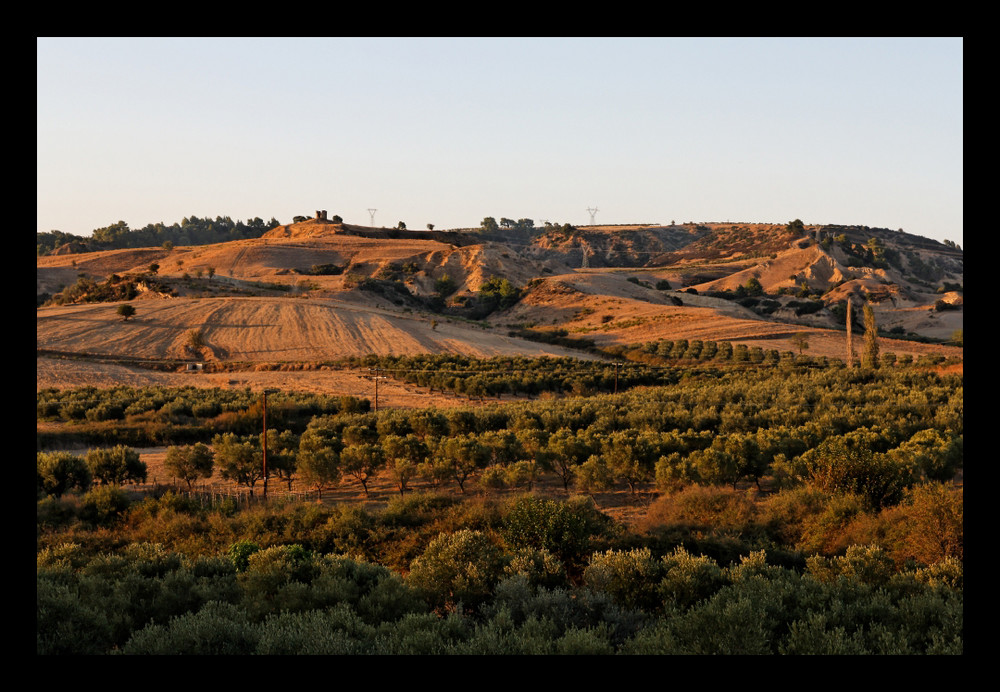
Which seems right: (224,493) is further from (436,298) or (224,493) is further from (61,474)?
(436,298)

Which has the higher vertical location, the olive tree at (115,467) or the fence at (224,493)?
the olive tree at (115,467)

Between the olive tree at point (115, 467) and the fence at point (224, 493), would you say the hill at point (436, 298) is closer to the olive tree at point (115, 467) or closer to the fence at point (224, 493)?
the olive tree at point (115, 467)

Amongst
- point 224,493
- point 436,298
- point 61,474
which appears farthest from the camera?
point 436,298

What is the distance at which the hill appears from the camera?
226 feet

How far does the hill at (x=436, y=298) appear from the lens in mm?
68938

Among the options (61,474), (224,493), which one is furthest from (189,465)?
(61,474)

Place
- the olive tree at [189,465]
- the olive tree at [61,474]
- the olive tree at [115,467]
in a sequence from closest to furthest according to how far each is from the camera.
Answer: the olive tree at [61,474], the olive tree at [115,467], the olive tree at [189,465]

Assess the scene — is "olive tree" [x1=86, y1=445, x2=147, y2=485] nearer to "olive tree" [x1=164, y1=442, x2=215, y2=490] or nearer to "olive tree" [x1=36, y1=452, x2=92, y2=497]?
"olive tree" [x1=36, y1=452, x2=92, y2=497]

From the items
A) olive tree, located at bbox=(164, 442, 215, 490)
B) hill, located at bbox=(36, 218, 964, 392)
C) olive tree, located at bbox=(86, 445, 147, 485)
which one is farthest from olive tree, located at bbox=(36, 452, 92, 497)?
hill, located at bbox=(36, 218, 964, 392)

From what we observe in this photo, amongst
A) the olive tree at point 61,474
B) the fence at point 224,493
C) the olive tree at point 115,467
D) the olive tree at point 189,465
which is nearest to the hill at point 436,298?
the olive tree at point 189,465

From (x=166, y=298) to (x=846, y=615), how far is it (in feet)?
292

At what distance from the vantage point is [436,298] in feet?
362
